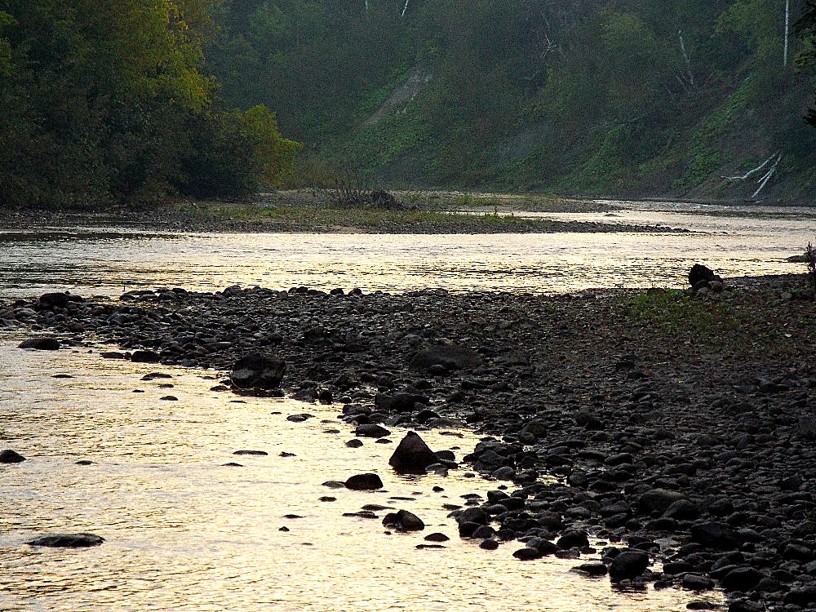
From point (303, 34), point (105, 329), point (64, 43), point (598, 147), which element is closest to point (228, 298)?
point (105, 329)

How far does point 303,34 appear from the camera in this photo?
389 ft

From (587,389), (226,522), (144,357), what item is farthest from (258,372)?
(226,522)

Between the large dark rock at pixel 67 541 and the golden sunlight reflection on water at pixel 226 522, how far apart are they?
0.07 meters

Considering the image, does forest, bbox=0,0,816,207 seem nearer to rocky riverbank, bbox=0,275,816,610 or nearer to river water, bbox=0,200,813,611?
rocky riverbank, bbox=0,275,816,610

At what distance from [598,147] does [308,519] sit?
8067cm

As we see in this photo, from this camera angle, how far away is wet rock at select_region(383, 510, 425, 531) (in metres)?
7.57

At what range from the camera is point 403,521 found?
7605mm

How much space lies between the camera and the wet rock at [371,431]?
10.1 metres

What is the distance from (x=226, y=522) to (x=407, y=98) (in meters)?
105

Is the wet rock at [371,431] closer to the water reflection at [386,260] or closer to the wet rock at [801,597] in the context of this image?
the wet rock at [801,597]

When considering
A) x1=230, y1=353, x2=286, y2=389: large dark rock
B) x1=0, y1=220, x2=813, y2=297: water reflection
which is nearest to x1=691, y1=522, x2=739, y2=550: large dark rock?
x1=230, y1=353, x2=286, y2=389: large dark rock

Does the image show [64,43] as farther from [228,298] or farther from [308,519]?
[308,519]

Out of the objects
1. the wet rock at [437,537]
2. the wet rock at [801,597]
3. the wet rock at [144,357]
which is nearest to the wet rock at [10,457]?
the wet rock at [437,537]

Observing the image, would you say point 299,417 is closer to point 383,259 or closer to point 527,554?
point 527,554
